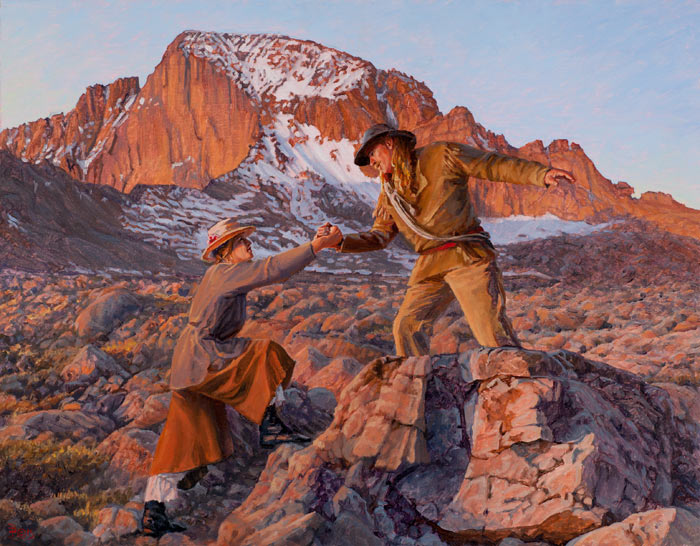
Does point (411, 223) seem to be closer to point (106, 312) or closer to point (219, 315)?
point (219, 315)

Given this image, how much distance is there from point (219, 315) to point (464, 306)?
1363mm

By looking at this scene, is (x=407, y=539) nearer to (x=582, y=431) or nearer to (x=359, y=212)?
(x=582, y=431)

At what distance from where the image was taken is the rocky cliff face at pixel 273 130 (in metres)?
25.4

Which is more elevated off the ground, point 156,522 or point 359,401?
point 359,401

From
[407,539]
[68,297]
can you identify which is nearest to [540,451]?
[407,539]

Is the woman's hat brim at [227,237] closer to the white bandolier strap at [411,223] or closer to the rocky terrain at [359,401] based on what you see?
the white bandolier strap at [411,223]

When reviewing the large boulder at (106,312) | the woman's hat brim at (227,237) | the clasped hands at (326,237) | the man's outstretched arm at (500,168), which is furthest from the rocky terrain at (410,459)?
the large boulder at (106,312)

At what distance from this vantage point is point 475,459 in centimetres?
274

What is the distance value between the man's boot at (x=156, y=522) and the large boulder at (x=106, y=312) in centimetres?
501

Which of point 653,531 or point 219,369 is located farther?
point 219,369

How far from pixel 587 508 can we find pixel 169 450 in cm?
211
